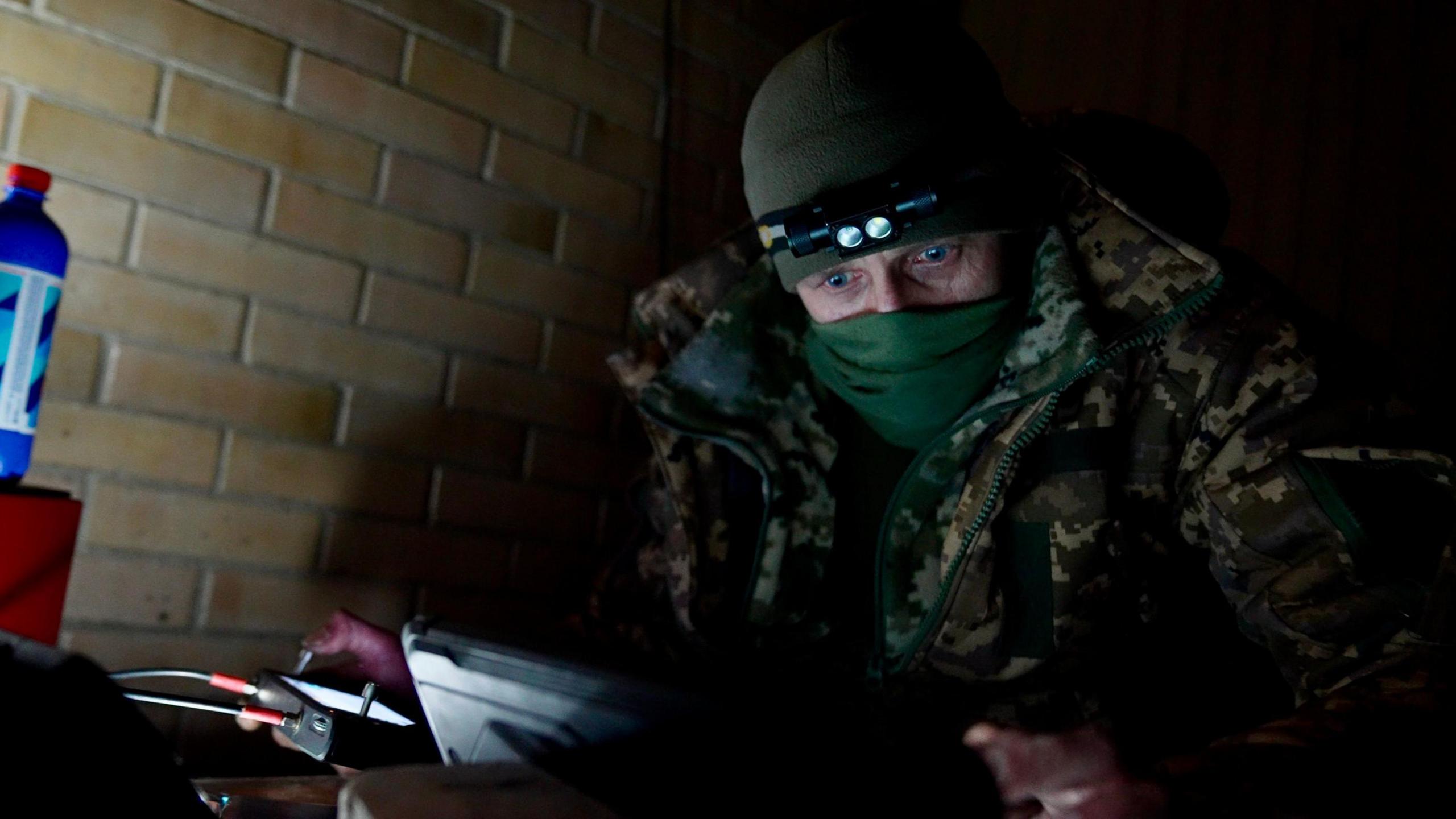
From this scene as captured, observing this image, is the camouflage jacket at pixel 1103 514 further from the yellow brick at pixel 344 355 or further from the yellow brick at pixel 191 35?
the yellow brick at pixel 191 35

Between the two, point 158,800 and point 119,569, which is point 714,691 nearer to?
point 158,800

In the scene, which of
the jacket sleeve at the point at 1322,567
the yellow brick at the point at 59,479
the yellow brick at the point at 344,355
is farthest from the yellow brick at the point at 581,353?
the jacket sleeve at the point at 1322,567

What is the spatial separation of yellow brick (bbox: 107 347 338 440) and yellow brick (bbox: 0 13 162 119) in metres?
0.34

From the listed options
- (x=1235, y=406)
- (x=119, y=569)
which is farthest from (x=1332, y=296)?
(x=119, y=569)

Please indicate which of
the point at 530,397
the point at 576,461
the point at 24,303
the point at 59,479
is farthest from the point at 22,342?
the point at 576,461

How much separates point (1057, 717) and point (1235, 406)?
0.46 metres

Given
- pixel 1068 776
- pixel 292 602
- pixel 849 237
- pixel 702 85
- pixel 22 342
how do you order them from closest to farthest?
pixel 1068 776 < pixel 22 342 < pixel 849 237 < pixel 292 602 < pixel 702 85

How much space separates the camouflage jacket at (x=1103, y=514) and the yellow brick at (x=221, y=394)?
0.49 m

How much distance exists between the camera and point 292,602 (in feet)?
4.92

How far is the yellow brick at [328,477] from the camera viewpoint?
1.46 meters

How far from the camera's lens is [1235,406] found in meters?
1.07

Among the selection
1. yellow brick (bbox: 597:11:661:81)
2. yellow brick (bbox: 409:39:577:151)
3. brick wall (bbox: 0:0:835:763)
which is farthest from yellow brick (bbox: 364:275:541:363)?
yellow brick (bbox: 597:11:661:81)

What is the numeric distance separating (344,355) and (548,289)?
0.39 meters

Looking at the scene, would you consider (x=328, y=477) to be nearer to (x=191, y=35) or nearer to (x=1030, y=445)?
(x=191, y=35)
